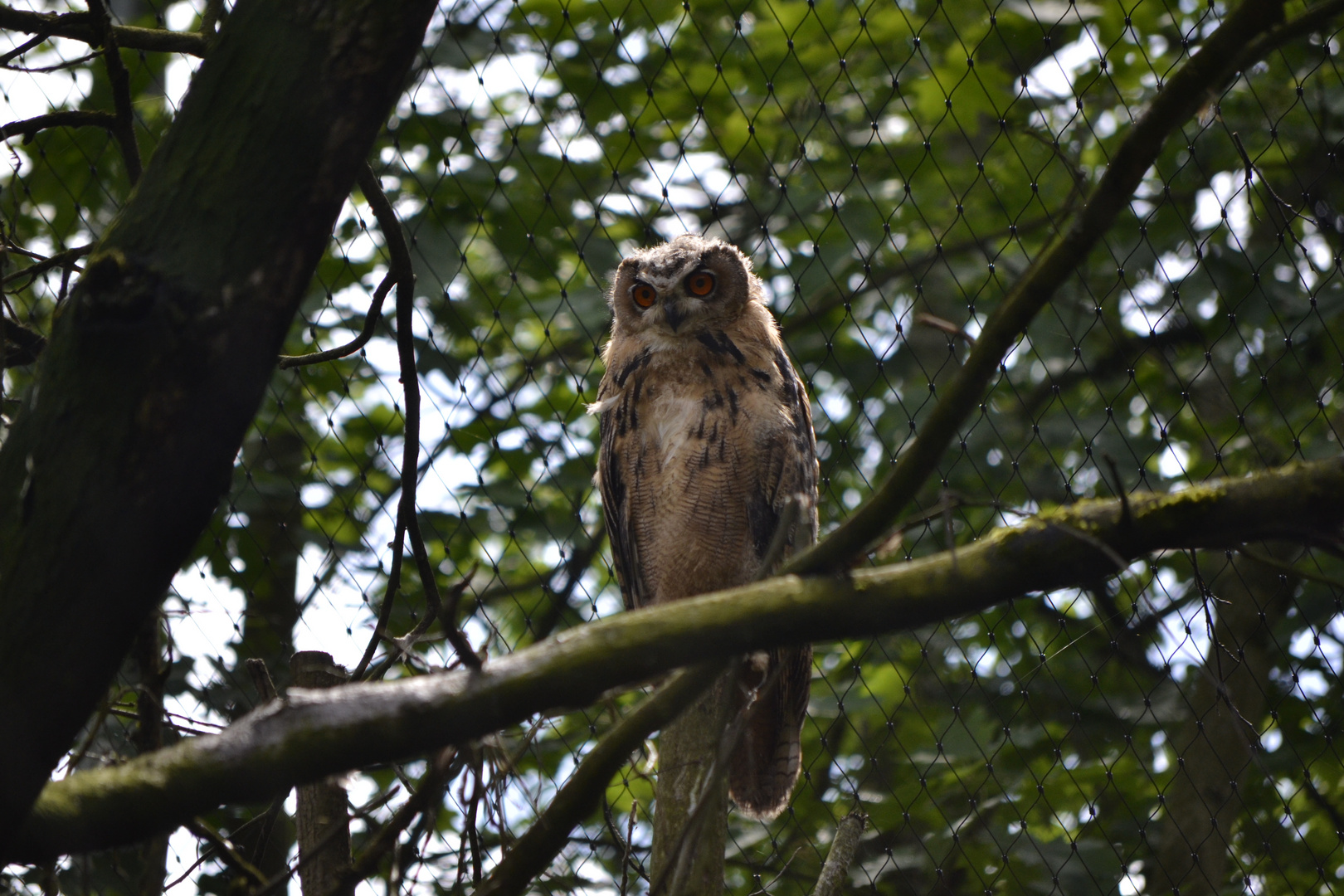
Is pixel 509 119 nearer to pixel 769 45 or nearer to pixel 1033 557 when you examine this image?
pixel 769 45

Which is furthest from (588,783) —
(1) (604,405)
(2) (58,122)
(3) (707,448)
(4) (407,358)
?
(1) (604,405)

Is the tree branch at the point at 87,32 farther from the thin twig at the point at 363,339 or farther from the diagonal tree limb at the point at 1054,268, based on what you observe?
the diagonal tree limb at the point at 1054,268

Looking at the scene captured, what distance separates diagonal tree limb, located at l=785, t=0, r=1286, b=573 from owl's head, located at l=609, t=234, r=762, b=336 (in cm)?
203

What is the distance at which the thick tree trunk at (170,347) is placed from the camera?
1133mm

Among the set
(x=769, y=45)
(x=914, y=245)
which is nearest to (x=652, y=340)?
(x=769, y=45)

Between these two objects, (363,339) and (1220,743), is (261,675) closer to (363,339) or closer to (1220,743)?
(363,339)

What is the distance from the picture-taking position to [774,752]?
311 cm

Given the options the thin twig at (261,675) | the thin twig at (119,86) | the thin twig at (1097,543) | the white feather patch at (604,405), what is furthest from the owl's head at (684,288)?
the thin twig at (1097,543)

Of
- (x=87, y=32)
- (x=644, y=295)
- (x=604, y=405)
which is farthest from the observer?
(x=644, y=295)

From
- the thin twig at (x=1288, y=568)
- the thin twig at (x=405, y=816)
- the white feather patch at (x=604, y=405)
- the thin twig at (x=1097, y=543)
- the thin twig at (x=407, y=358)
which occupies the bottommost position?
the thin twig at (x=405, y=816)

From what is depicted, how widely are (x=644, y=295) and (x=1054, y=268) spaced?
2.19m

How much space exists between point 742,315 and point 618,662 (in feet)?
7.57

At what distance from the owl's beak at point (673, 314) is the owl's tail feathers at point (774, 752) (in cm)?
99

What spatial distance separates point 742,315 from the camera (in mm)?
3379
